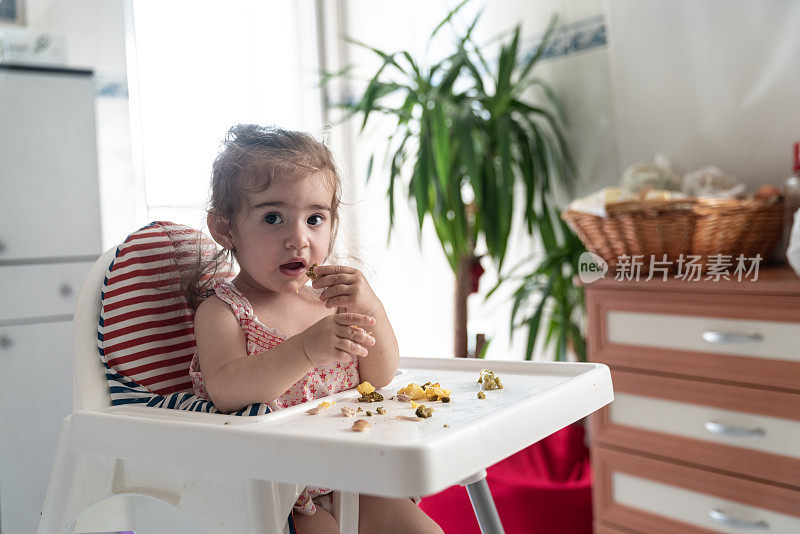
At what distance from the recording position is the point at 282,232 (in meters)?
0.99

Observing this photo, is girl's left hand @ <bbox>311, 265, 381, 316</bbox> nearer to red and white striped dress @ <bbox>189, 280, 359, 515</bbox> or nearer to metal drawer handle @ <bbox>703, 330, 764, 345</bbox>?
red and white striped dress @ <bbox>189, 280, 359, 515</bbox>

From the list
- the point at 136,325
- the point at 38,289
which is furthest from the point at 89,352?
the point at 38,289

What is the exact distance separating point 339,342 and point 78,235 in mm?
1220

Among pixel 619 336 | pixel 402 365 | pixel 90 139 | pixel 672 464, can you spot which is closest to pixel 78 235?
pixel 90 139

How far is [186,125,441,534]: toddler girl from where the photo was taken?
92 centimetres

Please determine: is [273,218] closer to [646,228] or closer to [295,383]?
[295,383]

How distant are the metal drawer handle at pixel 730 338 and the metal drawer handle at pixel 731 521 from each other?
1.23ft

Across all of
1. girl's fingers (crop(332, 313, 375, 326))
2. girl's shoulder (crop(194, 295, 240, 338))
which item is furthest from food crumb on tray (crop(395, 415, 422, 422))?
girl's shoulder (crop(194, 295, 240, 338))

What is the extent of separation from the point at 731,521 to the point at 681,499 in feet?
0.38

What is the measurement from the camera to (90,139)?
6.03 ft

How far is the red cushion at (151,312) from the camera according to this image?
1004 mm

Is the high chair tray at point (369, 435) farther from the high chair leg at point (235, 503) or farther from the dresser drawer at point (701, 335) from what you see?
the dresser drawer at point (701, 335)

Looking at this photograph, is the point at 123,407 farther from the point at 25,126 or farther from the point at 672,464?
the point at 672,464
